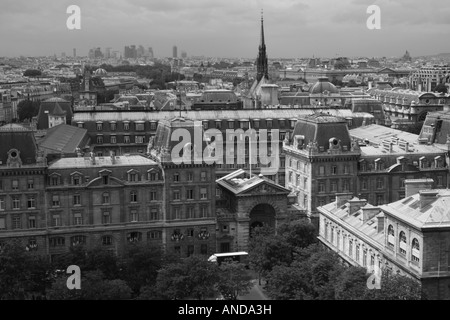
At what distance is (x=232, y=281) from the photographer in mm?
62000

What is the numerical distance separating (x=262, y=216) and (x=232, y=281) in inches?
889

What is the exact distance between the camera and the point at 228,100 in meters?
145

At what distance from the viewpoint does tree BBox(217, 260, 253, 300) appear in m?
61.5

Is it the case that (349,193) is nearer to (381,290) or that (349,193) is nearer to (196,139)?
(196,139)

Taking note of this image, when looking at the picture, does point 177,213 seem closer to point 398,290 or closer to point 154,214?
point 154,214

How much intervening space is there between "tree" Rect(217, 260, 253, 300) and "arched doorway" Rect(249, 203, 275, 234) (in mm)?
18372

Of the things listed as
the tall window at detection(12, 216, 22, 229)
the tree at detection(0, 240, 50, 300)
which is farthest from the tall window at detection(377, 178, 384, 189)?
the tall window at detection(12, 216, 22, 229)

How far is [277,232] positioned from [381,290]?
24640 millimetres

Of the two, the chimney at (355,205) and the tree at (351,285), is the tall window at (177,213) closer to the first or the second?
the chimney at (355,205)

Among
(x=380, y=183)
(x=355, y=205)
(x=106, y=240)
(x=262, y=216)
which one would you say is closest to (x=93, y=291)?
(x=106, y=240)

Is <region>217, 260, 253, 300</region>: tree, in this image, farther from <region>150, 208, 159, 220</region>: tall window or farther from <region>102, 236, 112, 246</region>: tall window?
<region>102, 236, 112, 246</region>: tall window

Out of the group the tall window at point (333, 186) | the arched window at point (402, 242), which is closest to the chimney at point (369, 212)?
the arched window at point (402, 242)

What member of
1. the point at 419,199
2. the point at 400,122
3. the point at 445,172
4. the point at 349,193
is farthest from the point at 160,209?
the point at 400,122

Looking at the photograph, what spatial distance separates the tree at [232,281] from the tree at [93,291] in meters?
8.44
